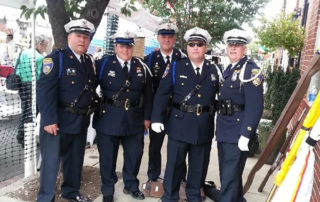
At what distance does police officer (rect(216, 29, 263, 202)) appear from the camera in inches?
118

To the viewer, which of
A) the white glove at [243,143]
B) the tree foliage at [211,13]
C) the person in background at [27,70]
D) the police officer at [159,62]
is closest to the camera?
the white glove at [243,143]

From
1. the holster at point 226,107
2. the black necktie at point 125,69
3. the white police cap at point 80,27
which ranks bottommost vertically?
the holster at point 226,107

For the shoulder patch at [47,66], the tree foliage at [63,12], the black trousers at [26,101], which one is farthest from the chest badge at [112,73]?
the black trousers at [26,101]

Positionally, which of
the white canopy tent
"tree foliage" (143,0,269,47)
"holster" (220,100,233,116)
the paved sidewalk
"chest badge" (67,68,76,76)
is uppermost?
"tree foliage" (143,0,269,47)

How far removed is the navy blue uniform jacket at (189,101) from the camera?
335 cm

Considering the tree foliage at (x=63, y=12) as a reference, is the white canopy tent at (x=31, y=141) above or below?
below

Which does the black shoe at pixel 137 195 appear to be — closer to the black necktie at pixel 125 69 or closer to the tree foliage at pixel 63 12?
the black necktie at pixel 125 69

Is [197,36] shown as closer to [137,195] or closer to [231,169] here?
[231,169]

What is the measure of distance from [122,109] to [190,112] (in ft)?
2.43

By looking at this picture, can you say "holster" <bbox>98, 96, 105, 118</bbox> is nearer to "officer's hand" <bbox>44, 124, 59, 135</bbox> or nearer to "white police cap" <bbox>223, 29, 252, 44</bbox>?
"officer's hand" <bbox>44, 124, 59, 135</bbox>

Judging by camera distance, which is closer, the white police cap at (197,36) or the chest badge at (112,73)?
the white police cap at (197,36)

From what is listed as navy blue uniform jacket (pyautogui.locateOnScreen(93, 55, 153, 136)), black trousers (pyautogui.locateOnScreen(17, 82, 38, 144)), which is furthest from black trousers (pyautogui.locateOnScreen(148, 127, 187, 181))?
black trousers (pyautogui.locateOnScreen(17, 82, 38, 144))

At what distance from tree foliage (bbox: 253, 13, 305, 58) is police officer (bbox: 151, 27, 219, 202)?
3.43m

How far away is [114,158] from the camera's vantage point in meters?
3.59
